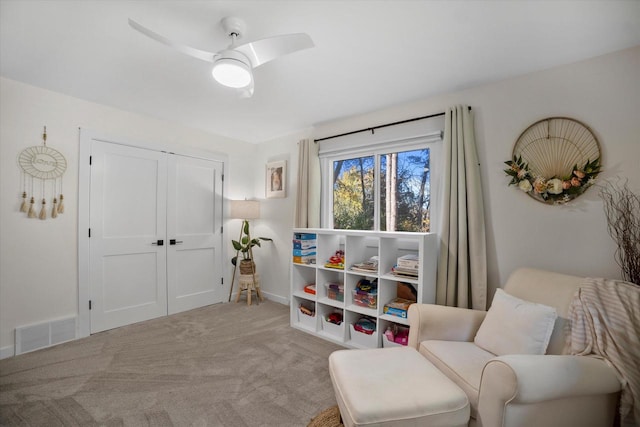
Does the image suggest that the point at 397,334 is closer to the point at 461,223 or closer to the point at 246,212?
the point at 461,223

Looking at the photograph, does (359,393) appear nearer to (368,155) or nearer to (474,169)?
(474,169)

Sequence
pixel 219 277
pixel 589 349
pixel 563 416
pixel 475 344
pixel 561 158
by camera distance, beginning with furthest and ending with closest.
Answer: pixel 219 277
pixel 561 158
pixel 475 344
pixel 589 349
pixel 563 416

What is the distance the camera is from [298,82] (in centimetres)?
231

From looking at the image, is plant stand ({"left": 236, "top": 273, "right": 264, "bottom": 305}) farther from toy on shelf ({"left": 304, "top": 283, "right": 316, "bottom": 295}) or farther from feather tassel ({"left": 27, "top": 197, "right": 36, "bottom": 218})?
feather tassel ({"left": 27, "top": 197, "right": 36, "bottom": 218})

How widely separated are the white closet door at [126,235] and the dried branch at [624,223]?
4.10m

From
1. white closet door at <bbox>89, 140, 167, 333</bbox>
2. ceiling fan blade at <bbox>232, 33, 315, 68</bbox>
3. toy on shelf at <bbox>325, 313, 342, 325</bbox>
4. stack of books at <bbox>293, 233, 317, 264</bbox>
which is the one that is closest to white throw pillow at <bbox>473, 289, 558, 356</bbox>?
toy on shelf at <bbox>325, 313, 342, 325</bbox>

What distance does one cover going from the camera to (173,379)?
2002 millimetres

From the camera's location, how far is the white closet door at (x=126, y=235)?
277 cm

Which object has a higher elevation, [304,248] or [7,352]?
[304,248]

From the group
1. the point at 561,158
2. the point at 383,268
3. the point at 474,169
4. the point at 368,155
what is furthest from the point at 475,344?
the point at 368,155

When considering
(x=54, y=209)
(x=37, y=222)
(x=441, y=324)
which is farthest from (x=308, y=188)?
(x=37, y=222)

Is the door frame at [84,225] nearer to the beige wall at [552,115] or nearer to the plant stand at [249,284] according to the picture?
the plant stand at [249,284]

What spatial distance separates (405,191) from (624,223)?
5.12 feet

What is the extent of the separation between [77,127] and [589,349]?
4242mm
